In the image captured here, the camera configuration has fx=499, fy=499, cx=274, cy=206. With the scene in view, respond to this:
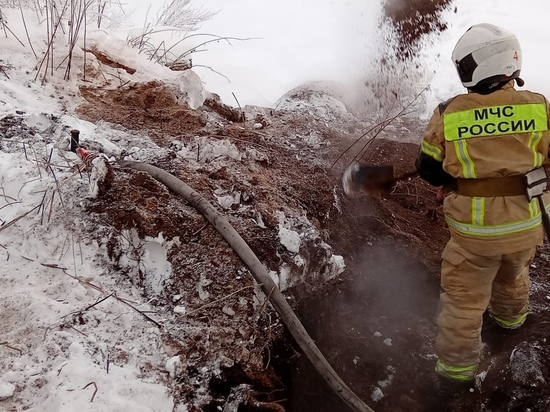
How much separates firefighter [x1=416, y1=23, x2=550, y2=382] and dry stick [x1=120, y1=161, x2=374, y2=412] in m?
0.62

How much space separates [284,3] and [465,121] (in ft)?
22.1

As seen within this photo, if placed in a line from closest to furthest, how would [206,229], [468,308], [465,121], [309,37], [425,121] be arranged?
[465,121] < [468,308] < [206,229] < [425,121] < [309,37]

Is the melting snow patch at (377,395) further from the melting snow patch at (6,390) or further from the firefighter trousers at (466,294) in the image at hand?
the melting snow patch at (6,390)

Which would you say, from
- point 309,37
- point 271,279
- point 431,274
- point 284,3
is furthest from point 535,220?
point 284,3

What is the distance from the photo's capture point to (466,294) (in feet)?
7.79

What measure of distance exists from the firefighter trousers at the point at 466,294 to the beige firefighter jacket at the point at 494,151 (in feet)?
0.28

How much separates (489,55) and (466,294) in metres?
1.09

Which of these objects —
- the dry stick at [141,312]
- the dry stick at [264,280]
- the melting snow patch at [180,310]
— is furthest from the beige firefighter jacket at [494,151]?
the dry stick at [141,312]

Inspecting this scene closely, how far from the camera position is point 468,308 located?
93.7 inches

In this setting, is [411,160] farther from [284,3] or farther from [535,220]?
[284,3]

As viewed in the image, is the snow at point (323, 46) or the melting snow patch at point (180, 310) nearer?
the melting snow patch at point (180, 310)

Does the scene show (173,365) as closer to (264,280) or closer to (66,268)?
(264,280)

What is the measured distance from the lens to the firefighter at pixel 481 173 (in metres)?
2.11

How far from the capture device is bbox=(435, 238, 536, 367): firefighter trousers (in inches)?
91.9
